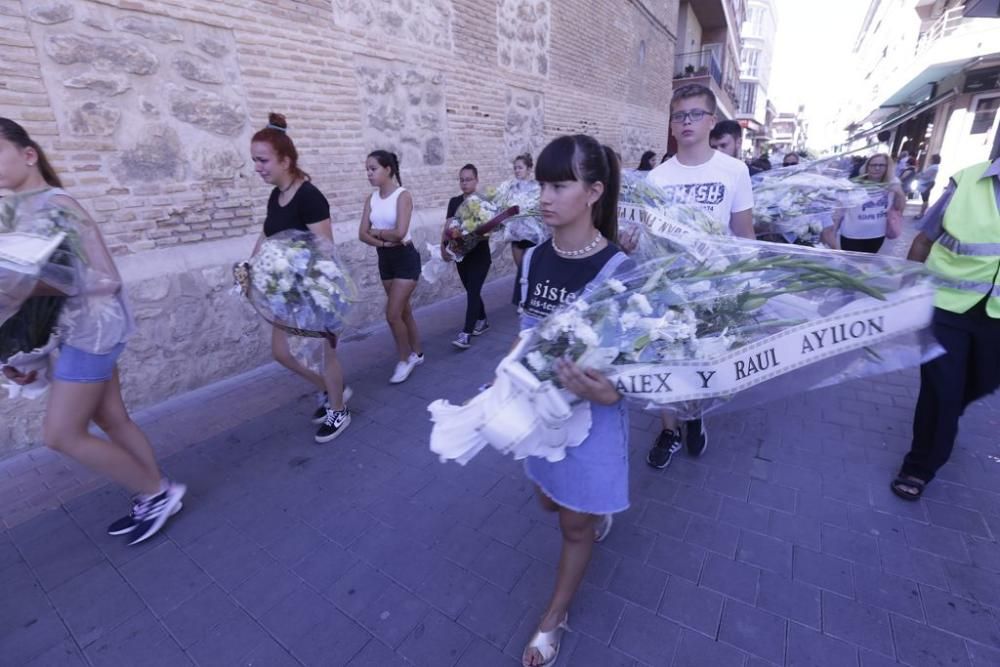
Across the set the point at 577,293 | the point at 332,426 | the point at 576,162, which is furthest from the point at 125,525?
the point at 576,162

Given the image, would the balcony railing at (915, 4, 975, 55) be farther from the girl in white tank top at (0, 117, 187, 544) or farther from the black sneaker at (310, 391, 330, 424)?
the girl in white tank top at (0, 117, 187, 544)

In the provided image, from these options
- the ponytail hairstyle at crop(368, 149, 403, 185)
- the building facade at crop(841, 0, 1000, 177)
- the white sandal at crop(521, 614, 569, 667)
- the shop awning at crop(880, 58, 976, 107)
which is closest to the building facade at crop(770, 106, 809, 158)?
the building facade at crop(841, 0, 1000, 177)

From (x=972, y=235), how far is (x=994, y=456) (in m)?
1.86

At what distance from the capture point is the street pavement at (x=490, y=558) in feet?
6.94

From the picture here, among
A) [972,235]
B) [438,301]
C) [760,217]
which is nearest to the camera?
[972,235]

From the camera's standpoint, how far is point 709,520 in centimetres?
281

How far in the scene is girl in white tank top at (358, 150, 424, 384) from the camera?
4.34 m

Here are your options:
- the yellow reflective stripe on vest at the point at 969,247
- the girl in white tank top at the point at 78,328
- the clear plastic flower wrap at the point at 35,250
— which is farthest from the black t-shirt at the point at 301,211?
the yellow reflective stripe on vest at the point at 969,247

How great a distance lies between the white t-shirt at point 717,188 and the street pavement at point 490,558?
1741mm

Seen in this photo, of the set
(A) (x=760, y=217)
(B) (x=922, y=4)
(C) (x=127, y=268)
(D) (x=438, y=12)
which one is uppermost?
(B) (x=922, y=4)

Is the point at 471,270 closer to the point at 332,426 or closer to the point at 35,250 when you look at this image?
the point at 332,426

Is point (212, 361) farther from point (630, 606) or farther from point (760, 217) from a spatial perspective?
point (760, 217)

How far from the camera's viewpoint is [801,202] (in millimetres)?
4117

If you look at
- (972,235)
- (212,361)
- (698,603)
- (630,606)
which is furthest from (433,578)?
(212,361)
